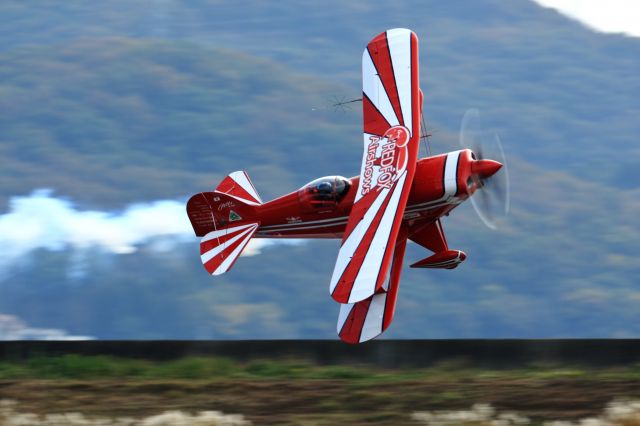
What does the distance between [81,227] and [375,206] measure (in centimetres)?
6145

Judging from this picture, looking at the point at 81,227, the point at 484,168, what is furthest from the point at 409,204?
the point at 81,227

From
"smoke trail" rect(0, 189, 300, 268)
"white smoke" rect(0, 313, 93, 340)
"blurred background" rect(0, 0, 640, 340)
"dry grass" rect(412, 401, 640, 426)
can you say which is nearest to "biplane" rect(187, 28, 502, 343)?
"dry grass" rect(412, 401, 640, 426)

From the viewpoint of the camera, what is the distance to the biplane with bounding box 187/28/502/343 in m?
16.3

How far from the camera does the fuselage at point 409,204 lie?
17594 mm

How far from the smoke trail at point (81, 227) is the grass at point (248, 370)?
49.0 metres

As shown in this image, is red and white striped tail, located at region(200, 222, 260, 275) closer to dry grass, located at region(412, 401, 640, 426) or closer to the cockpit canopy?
the cockpit canopy

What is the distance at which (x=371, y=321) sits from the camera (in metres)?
16.6

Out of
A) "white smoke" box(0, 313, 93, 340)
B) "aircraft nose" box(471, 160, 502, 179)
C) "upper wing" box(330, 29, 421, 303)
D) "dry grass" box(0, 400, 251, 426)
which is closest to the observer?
"dry grass" box(0, 400, 251, 426)

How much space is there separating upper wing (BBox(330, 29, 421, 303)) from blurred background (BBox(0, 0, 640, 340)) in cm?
2690

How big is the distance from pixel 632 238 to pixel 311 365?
85.8m

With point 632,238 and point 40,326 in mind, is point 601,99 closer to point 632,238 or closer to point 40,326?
point 632,238

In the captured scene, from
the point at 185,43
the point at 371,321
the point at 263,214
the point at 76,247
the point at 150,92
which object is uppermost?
the point at 185,43

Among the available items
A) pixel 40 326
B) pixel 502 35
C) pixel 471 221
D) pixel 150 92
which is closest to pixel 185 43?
pixel 150 92

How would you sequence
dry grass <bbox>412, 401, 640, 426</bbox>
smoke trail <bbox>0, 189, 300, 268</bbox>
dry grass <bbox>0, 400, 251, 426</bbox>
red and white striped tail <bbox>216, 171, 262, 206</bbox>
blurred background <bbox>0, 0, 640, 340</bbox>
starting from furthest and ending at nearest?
1. blurred background <bbox>0, 0, 640, 340</bbox>
2. smoke trail <bbox>0, 189, 300, 268</bbox>
3. red and white striped tail <bbox>216, 171, 262, 206</bbox>
4. dry grass <bbox>0, 400, 251, 426</bbox>
5. dry grass <bbox>412, 401, 640, 426</bbox>
